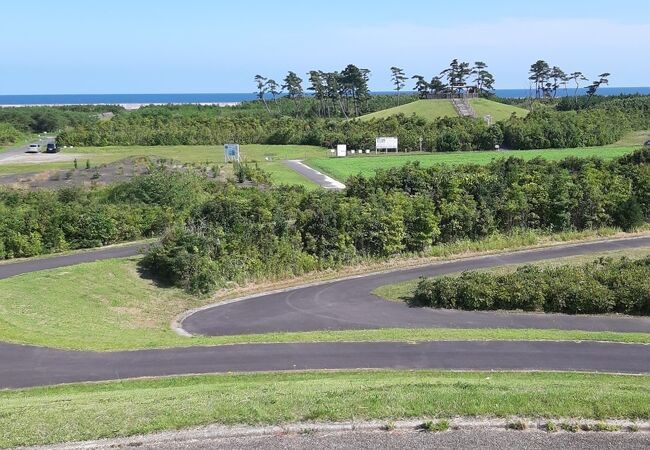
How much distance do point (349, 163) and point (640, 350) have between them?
49.8 meters

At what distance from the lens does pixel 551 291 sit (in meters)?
22.2

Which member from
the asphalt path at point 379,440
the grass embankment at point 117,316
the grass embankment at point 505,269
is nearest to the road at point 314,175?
the grass embankment at point 505,269

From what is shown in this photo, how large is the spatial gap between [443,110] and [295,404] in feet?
301

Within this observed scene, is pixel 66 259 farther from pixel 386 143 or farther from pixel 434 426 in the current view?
pixel 386 143

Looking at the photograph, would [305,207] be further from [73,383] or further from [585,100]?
[585,100]

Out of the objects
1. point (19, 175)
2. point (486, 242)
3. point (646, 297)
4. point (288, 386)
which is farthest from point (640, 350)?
point (19, 175)

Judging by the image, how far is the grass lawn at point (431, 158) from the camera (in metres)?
60.2

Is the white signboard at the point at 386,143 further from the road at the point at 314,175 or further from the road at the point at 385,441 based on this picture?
the road at the point at 385,441

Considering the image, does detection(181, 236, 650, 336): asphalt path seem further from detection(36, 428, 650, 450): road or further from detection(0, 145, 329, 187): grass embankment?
detection(0, 145, 329, 187): grass embankment

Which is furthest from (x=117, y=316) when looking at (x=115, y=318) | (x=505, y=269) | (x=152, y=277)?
(x=505, y=269)

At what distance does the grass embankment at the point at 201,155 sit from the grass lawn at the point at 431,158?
4.37 metres

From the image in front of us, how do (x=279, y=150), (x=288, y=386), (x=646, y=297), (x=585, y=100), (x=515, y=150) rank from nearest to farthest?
(x=288, y=386) → (x=646, y=297) → (x=515, y=150) → (x=279, y=150) → (x=585, y=100)

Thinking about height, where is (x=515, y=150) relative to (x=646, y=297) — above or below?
above

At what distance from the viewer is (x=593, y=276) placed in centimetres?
2273
